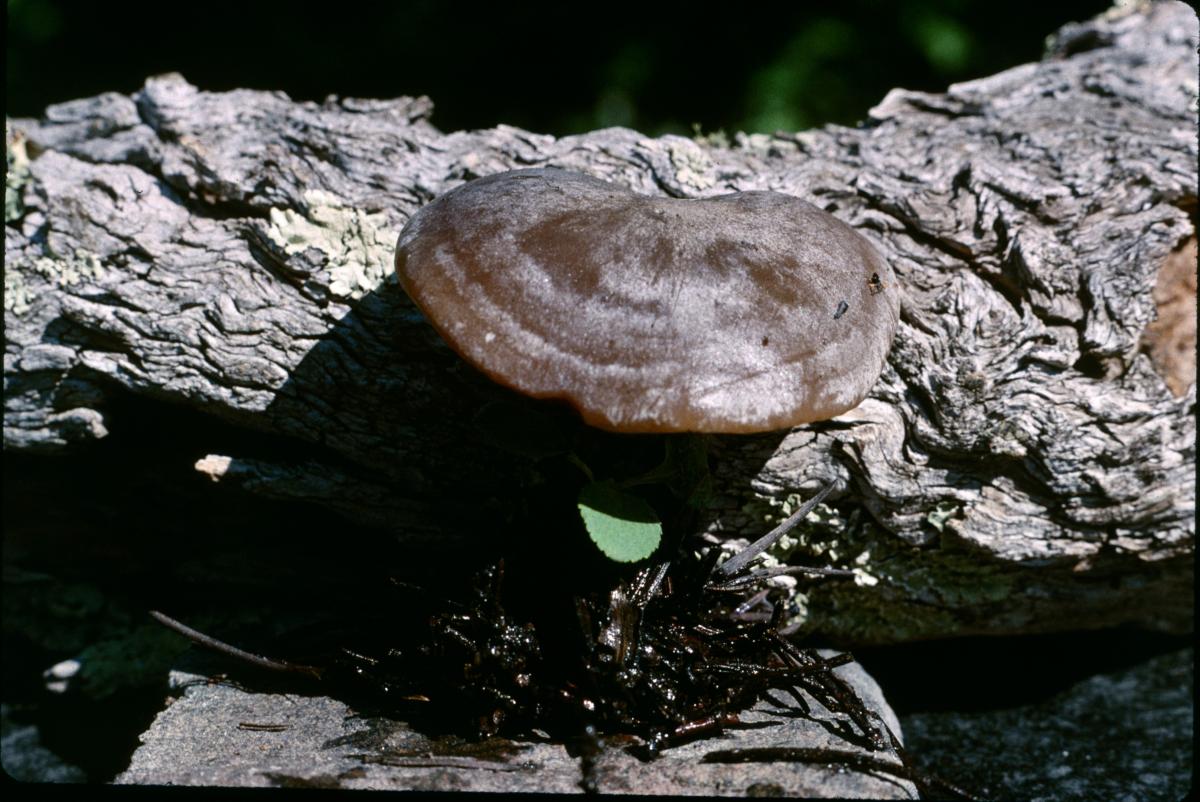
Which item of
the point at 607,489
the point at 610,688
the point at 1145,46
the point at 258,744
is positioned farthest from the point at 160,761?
the point at 1145,46

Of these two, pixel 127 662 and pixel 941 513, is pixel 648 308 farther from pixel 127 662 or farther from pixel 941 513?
pixel 127 662

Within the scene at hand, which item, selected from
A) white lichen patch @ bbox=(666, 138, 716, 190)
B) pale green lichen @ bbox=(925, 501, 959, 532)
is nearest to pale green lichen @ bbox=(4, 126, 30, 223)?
white lichen patch @ bbox=(666, 138, 716, 190)

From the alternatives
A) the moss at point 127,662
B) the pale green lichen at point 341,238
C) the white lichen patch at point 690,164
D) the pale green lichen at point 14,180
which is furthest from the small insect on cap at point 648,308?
the moss at point 127,662

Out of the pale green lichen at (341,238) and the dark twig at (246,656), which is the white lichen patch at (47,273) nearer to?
the pale green lichen at (341,238)

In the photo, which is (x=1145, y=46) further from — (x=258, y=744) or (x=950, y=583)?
(x=258, y=744)

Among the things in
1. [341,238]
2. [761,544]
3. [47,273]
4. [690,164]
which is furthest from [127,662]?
[690,164]

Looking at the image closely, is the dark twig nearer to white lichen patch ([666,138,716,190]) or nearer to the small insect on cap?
the small insect on cap
